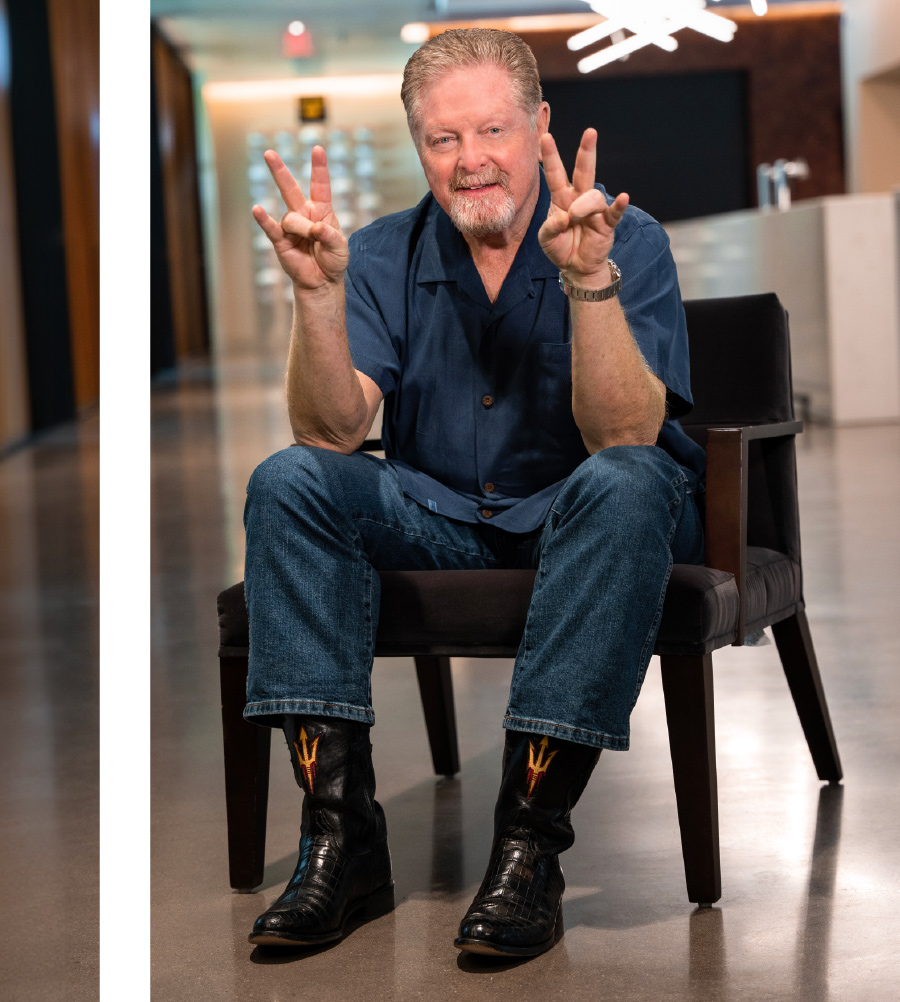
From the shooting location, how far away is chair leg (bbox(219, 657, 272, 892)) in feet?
5.77

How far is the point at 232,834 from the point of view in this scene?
1.79 m

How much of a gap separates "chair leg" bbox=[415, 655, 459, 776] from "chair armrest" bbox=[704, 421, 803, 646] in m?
0.56

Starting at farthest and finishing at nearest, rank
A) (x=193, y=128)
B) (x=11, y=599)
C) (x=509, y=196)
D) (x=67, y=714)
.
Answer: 1. (x=193, y=128)
2. (x=11, y=599)
3. (x=67, y=714)
4. (x=509, y=196)

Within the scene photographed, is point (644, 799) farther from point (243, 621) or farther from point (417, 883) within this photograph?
point (243, 621)

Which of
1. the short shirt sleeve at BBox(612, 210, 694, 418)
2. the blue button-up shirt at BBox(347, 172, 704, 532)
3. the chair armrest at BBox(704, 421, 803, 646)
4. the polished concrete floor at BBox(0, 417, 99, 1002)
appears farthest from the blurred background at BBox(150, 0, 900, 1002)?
the short shirt sleeve at BBox(612, 210, 694, 418)

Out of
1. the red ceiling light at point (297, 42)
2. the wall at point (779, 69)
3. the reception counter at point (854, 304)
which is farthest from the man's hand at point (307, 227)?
the red ceiling light at point (297, 42)

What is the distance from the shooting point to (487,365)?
6.24 ft

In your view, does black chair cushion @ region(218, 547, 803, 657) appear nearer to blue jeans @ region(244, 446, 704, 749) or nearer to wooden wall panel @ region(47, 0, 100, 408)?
blue jeans @ region(244, 446, 704, 749)

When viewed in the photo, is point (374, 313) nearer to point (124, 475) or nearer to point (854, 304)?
point (124, 475)

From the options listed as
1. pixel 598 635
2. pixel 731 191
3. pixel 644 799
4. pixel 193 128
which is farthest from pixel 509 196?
pixel 193 128

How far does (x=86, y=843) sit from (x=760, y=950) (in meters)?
1.00

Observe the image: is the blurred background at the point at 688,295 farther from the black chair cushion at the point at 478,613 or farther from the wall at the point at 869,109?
the black chair cushion at the point at 478,613

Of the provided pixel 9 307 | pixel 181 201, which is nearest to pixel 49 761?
pixel 9 307

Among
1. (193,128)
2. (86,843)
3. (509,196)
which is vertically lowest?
(86,843)
